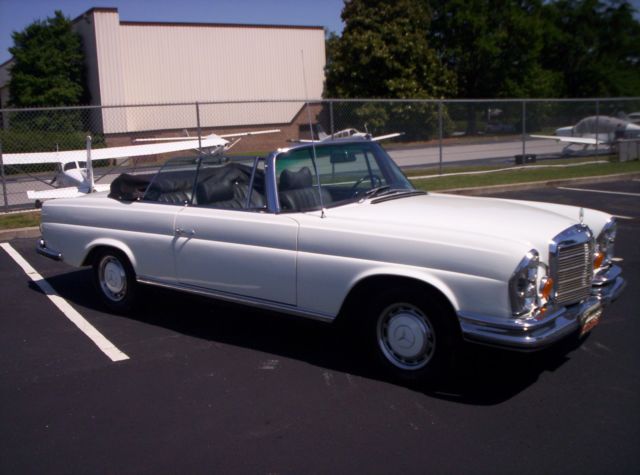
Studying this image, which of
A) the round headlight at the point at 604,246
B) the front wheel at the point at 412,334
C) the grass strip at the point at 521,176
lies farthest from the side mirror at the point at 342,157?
the grass strip at the point at 521,176

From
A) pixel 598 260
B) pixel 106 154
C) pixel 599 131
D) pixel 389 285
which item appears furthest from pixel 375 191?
pixel 599 131

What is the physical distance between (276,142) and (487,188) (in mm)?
18371

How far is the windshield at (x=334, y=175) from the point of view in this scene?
18.2ft

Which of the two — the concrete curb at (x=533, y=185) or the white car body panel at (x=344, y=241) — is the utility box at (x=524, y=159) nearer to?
the concrete curb at (x=533, y=185)

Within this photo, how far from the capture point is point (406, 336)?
15.9 feet

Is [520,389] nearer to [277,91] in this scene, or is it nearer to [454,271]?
[454,271]

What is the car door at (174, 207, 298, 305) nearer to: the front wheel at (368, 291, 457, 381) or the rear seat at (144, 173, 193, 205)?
the rear seat at (144, 173, 193, 205)

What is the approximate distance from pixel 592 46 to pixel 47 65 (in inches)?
1472

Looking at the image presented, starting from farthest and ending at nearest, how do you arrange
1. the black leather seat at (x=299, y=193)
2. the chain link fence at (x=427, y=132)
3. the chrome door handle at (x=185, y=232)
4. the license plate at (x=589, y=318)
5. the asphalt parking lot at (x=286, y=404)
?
the chain link fence at (x=427, y=132) → the chrome door handle at (x=185, y=232) → the black leather seat at (x=299, y=193) → the license plate at (x=589, y=318) → the asphalt parking lot at (x=286, y=404)

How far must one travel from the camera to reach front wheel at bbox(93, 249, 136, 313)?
659cm

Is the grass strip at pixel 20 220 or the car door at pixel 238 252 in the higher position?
the car door at pixel 238 252

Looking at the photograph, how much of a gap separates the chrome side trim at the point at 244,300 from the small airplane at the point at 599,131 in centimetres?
1991

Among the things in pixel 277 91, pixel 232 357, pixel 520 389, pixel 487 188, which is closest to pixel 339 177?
pixel 232 357

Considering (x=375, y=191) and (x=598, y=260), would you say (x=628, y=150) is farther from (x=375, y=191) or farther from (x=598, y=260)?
(x=375, y=191)
